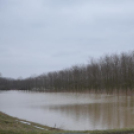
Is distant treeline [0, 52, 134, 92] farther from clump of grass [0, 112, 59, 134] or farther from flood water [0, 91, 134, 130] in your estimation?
clump of grass [0, 112, 59, 134]

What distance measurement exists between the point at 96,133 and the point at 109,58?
174 ft

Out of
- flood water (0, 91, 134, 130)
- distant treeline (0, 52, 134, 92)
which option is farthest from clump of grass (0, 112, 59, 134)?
distant treeline (0, 52, 134, 92)

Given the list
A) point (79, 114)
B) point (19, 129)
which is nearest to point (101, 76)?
point (79, 114)

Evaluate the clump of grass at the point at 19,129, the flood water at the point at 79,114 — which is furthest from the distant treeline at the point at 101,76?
the clump of grass at the point at 19,129

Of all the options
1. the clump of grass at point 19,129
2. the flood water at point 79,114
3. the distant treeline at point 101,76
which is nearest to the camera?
the clump of grass at point 19,129

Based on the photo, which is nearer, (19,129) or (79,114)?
(19,129)

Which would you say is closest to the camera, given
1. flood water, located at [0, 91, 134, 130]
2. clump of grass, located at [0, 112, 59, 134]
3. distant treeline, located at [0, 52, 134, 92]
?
clump of grass, located at [0, 112, 59, 134]

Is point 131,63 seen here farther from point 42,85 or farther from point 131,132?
point 42,85

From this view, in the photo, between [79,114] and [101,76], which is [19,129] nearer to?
[79,114]

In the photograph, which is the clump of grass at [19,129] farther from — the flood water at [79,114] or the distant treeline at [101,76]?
the distant treeline at [101,76]

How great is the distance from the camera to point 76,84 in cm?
7575

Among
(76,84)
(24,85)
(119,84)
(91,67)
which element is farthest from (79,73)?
(24,85)

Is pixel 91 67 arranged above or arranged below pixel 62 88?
above

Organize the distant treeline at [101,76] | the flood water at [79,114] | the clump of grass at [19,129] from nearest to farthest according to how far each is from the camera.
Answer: the clump of grass at [19,129] < the flood water at [79,114] < the distant treeline at [101,76]
